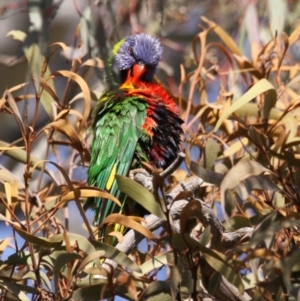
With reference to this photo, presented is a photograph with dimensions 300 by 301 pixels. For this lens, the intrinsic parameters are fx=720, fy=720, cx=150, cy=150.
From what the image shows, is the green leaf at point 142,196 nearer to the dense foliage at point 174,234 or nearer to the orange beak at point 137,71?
the dense foliage at point 174,234

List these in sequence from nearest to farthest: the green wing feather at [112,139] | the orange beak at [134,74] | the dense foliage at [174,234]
A: the dense foliage at [174,234] < the green wing feather at [112,139] < the orange beak at [134,74]

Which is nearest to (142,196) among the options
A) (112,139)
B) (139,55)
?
(112,139)

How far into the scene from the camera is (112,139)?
2426mm

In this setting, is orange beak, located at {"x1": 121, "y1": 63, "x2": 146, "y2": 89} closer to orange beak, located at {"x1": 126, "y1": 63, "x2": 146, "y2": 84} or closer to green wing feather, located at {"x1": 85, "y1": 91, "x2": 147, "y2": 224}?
orange beak, located at {"x1": 126, "y1": 63, "x2": 146, "y2": 84}

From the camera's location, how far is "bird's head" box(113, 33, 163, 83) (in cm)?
295

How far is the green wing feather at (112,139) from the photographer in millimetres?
2330

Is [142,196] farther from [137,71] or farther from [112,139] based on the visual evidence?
[137,71]

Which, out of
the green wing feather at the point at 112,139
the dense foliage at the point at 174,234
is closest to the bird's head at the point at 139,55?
the green wing feather at the point at 112,139

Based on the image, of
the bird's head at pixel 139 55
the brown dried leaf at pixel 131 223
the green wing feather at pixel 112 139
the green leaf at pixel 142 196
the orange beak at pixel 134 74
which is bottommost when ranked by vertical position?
the brown dried leaf at pixel 131 223

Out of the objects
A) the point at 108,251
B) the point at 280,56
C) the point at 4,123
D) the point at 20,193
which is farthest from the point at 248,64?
the point at 4,123

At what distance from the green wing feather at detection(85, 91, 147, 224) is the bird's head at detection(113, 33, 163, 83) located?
397mm

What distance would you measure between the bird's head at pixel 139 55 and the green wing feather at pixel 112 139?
0.40m

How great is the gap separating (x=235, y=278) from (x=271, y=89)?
517mm

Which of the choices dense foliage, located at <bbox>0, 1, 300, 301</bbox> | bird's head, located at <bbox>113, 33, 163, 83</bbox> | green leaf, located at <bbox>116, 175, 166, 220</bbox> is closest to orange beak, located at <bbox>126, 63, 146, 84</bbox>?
bird's head, located at <bbox>113, 33, 163, 83</bbox>
